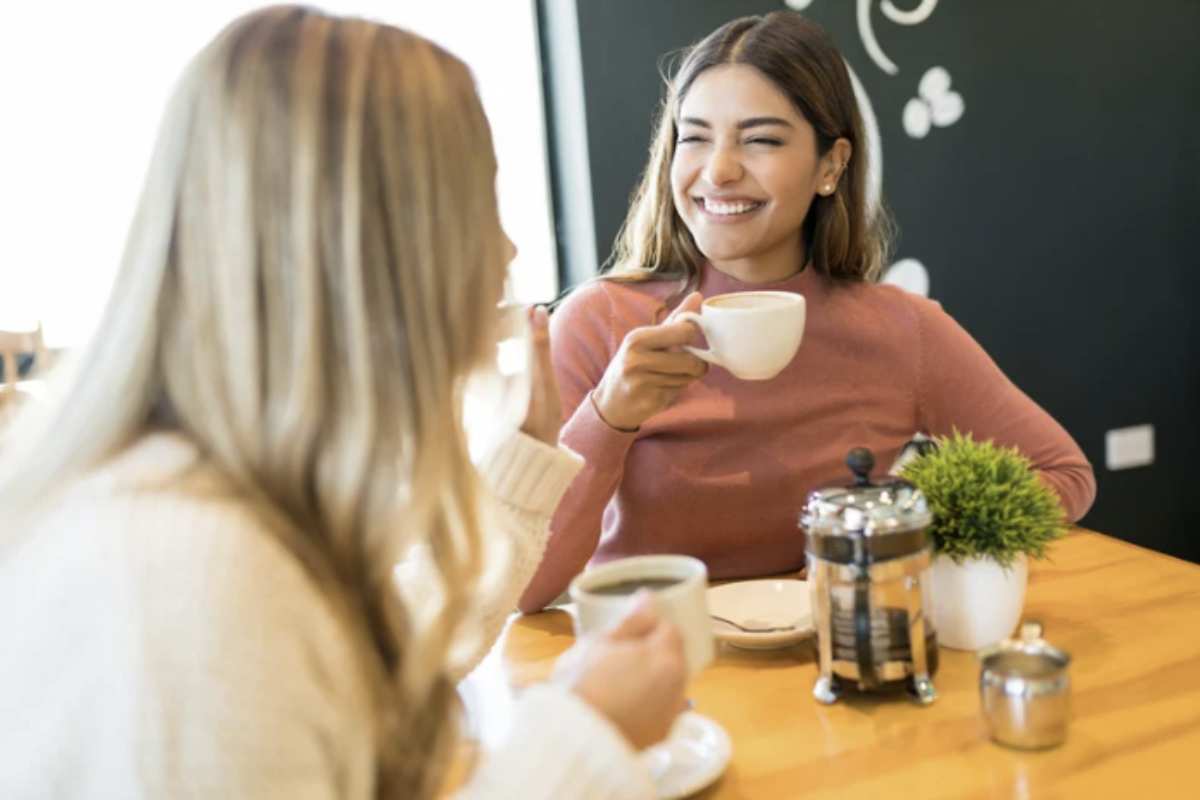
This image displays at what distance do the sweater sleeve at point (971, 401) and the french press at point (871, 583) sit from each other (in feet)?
2.06

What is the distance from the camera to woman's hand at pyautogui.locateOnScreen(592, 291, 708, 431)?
1392 mm

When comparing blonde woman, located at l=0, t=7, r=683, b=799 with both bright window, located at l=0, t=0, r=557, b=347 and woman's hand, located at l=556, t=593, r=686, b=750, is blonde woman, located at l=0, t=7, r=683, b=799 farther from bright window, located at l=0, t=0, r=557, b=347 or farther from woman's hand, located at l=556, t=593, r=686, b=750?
bright window, located at l=0, t=0, r=557, b=347

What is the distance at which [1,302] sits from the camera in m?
2.41

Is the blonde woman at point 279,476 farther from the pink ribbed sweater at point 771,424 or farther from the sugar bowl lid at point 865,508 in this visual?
the pink ribbed sweater at point 771,424

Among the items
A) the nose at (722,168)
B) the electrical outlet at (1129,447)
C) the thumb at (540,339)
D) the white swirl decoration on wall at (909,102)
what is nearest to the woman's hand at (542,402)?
the thumb at (540,339)

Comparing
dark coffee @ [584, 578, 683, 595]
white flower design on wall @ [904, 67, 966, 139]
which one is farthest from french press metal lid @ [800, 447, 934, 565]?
white flower design on wall @ [904, 67, 966, 139]

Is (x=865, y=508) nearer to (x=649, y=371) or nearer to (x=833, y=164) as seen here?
(x=649, y=371)

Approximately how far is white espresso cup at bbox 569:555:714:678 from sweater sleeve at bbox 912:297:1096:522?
880 millimetres

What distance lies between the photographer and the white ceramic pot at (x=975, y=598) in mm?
1205

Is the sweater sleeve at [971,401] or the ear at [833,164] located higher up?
the ear at [833,164]

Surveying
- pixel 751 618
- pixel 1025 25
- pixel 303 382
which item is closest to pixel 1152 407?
pixel 1025 25

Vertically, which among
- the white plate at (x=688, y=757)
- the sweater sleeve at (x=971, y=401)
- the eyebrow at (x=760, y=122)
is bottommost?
the white plate at (x=688, y=757)

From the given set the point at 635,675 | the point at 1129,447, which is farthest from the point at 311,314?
the point at 1129,447

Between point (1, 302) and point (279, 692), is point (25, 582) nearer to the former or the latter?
point (279, 692)
